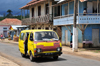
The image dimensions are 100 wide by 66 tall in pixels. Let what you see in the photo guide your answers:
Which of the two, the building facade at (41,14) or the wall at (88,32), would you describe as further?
the building facade at (41,14)

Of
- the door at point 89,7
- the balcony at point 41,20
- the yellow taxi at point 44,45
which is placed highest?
the door at point 89,7

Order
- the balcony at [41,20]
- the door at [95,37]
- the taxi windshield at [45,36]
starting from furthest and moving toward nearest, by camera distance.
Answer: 1. the balcony at [41,20]
2. the door at [95,37]
3. the taxi windshield at [45,36]

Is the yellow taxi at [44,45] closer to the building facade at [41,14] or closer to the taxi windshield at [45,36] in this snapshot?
the taxi windshield at [45,36]

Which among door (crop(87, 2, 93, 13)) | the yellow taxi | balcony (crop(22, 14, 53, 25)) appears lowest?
the yellow taxi

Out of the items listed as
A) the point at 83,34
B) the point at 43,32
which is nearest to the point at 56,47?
the point at 43,32

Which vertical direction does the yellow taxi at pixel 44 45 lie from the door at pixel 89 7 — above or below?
below

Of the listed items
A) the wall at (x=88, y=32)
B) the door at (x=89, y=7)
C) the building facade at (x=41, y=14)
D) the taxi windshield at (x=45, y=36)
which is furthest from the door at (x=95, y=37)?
the taxi windshield at (x=45, y=36)

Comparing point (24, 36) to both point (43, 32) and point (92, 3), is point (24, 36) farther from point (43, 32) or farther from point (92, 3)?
point (92, 3)

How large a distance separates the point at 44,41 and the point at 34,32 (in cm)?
109

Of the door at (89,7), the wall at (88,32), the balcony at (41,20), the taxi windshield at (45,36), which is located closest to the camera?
the taxi windshield at (45,36)

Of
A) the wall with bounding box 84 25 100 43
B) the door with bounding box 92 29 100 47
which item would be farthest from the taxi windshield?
the door with bounding box 92 29 100 47

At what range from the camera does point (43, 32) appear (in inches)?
496

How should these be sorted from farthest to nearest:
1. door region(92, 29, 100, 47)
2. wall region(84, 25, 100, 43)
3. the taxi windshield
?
door region(92, 29, 100, 47)
wall region(84, 25, 100, 43)
the taxi windshield

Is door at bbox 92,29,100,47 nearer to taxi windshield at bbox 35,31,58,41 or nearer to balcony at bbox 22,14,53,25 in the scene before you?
balcony at bbox 22,14,53,25
